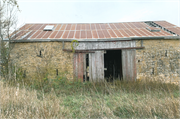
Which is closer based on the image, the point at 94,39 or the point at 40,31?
the point at 94,39

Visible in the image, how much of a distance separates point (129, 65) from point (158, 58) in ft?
6.06

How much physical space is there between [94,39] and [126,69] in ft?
9.09

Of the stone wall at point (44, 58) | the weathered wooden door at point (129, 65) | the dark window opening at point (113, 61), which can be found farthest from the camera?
the dark window opening at point (113, 61)

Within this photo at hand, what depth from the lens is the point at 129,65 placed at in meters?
8.08

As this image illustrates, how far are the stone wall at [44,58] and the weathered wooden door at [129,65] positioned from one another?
3.41 meters

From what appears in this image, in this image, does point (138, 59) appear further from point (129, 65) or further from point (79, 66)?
point (79, 66)

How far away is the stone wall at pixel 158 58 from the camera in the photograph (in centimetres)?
796

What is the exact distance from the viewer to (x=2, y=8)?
7.91 m

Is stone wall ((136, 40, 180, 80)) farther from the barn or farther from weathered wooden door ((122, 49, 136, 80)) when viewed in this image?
weathered wooden door ((122, 49, 136, 80))

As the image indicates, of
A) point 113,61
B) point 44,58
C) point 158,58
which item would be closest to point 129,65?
point 158,58

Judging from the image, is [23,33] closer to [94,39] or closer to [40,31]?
[40,31]

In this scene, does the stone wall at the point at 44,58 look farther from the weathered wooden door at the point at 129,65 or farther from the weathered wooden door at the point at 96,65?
the weathered wooden door at the point at 129,65

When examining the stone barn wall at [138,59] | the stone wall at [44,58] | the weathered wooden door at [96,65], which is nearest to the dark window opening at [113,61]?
the stone barn wall at [138,59]

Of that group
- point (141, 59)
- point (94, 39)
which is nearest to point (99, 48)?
point (94, 39)
